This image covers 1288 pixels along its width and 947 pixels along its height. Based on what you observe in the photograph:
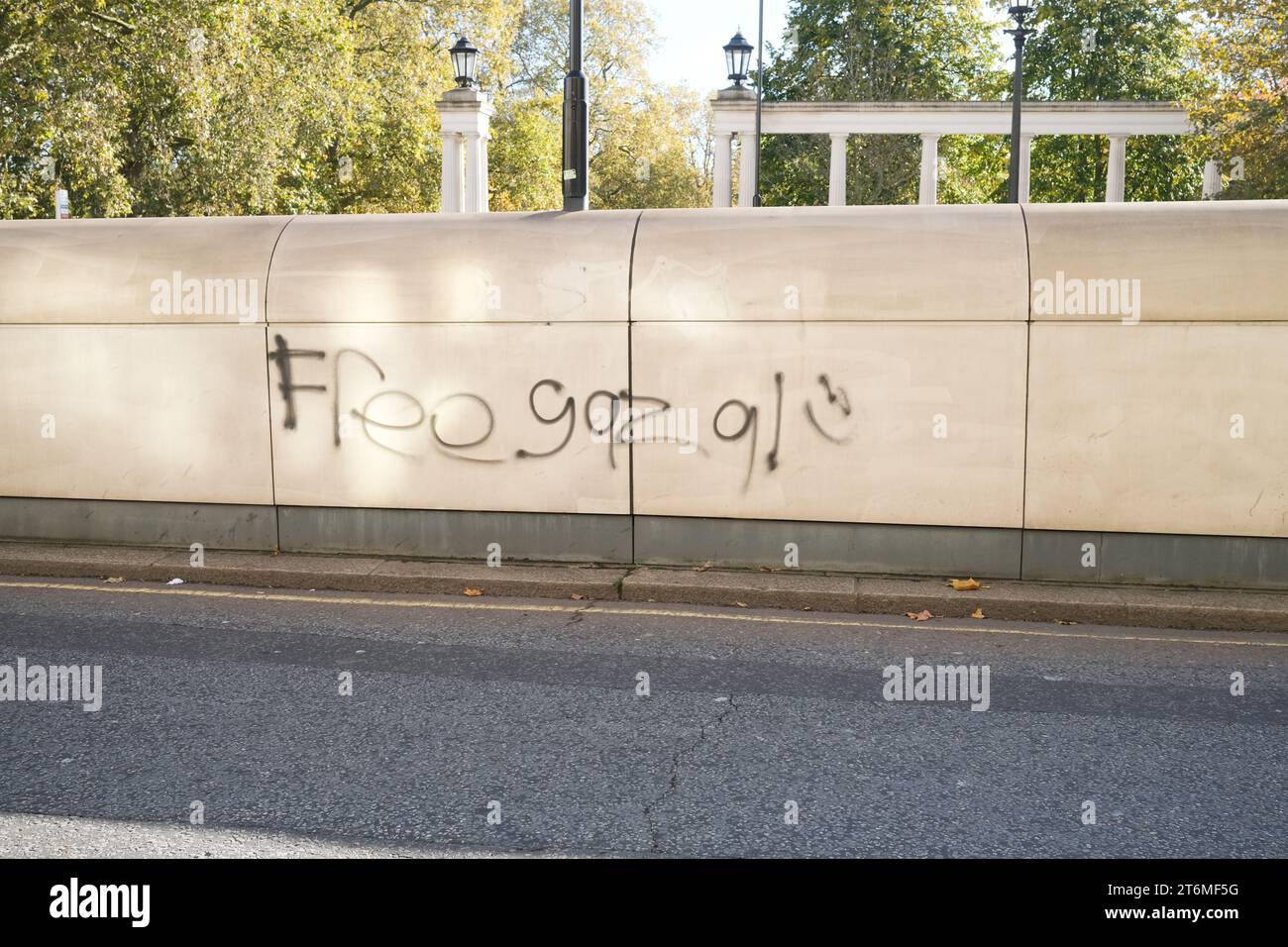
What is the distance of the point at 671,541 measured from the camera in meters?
8.03

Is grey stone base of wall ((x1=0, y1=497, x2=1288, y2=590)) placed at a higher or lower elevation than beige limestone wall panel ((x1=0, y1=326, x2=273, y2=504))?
lower

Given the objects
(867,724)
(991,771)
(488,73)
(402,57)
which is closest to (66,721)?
(867,724)

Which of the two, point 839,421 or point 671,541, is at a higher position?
point 839,421

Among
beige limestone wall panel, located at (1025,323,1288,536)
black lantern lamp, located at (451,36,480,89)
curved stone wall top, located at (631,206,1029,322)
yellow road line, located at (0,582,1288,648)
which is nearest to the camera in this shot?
yellow road line, located at (0,582,1288,648)

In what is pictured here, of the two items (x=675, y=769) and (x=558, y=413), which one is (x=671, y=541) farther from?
(x=675, y=769)

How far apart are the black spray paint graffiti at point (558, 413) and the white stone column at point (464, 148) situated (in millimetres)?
24708

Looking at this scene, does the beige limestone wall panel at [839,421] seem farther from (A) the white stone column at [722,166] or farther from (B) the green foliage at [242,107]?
(A) the white stone column at [722,166]

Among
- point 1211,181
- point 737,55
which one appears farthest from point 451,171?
point 1211,181

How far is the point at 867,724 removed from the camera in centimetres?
525

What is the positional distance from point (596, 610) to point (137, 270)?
4.01 meters

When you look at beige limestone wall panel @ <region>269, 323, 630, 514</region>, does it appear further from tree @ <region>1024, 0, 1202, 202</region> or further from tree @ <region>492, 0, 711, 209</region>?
tree @ <region>492, 0, 711, 209</region>

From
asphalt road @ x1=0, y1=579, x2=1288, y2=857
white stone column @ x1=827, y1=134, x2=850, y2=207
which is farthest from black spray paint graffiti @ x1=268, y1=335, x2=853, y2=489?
white stone column @ x1=827, y1=134, x2=850, y2=207

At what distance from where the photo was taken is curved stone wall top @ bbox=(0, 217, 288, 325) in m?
8.23

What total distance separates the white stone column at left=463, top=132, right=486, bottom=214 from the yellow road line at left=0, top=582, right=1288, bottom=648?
85.1 feet
